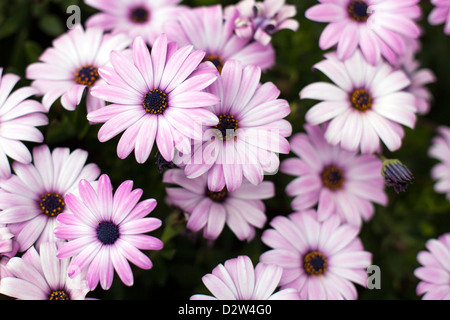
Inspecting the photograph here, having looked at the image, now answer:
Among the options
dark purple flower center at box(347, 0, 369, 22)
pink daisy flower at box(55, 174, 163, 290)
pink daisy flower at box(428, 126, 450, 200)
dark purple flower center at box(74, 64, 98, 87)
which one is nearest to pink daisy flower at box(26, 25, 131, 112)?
dark purple flower center at box(74, 64, 98, 87)

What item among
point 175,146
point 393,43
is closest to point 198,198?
point 175,146

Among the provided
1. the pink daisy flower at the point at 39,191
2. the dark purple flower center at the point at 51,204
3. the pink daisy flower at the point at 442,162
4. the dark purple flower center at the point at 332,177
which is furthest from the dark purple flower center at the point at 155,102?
the pink daisy flower at the point at 442,162

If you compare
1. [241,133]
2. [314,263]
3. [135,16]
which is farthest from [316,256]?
[135,16]

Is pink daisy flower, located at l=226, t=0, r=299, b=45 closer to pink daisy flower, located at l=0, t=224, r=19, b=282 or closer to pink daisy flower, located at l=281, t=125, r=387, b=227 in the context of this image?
pink daisy flower, located at l=281, t=125, r=387, b=227

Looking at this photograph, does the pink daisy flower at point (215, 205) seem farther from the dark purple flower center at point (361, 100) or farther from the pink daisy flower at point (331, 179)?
the dark purple flower center at point (361, 100)

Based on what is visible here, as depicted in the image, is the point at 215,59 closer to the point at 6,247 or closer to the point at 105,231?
the point at 105,231
